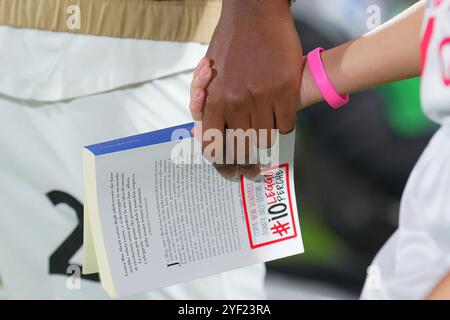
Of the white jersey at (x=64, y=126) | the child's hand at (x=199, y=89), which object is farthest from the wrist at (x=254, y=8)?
the white jersey at (x=64, y=126)

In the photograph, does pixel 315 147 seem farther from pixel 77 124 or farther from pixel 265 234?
pixel 77 124

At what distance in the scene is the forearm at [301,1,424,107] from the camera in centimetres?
61

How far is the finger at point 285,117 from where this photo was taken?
0.67 metres

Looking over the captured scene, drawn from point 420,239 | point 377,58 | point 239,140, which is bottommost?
point 420,239

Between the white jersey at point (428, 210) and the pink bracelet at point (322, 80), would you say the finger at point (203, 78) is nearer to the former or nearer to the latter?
the pink bracelet at point (322, 80)

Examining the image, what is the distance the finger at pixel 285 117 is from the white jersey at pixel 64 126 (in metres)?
0.24

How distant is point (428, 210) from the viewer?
69 cm

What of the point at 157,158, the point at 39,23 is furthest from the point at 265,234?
the point at 39,23

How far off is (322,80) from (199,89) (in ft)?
0.51

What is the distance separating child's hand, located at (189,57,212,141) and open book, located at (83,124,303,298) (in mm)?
13

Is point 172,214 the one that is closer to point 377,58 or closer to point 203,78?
point 203,78

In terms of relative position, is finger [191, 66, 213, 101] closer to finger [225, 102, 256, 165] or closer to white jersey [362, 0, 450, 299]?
finger [225, 102, 256, 165]

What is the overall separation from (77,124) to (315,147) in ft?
1.30

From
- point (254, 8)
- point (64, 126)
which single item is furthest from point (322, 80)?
point (64, 126)
